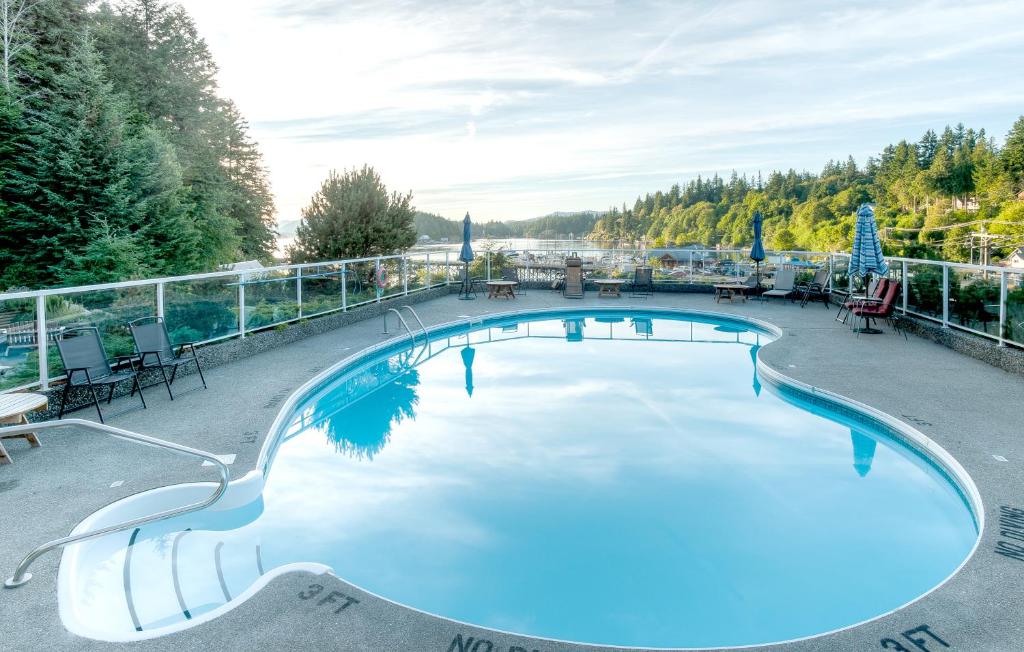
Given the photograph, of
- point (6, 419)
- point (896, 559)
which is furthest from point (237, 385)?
point (896, 559)

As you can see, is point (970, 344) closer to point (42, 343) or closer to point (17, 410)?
point (17, 410)

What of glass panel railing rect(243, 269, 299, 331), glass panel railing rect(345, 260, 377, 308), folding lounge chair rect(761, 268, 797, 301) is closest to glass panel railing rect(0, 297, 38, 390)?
glass panel railing rect(243, 269, 299, 331)

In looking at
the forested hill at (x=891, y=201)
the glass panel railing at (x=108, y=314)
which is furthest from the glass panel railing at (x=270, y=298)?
the forested hill at (x=891, y=201)

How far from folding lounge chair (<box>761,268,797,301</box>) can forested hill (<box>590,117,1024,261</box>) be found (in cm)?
6841

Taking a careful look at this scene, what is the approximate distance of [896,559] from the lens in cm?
409

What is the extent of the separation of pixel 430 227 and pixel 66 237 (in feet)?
111

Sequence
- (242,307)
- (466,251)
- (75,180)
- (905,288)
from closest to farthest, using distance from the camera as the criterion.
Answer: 1. (242,307)
2. (905,288)
3. (466,251)
4. (75,180)

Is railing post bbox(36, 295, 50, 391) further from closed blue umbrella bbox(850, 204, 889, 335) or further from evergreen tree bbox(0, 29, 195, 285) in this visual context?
evergreen tree bbox(0, 29, 195, 285)

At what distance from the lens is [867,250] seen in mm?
10203

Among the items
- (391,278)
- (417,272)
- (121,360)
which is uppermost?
(417,272)

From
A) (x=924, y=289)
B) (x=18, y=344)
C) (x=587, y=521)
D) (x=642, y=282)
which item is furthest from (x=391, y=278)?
(x=924, y=289)

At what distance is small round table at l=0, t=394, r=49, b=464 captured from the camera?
15.5ft

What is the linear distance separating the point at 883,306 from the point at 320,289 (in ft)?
30.1

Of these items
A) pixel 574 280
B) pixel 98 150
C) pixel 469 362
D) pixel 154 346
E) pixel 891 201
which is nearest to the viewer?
pixel 154 346
